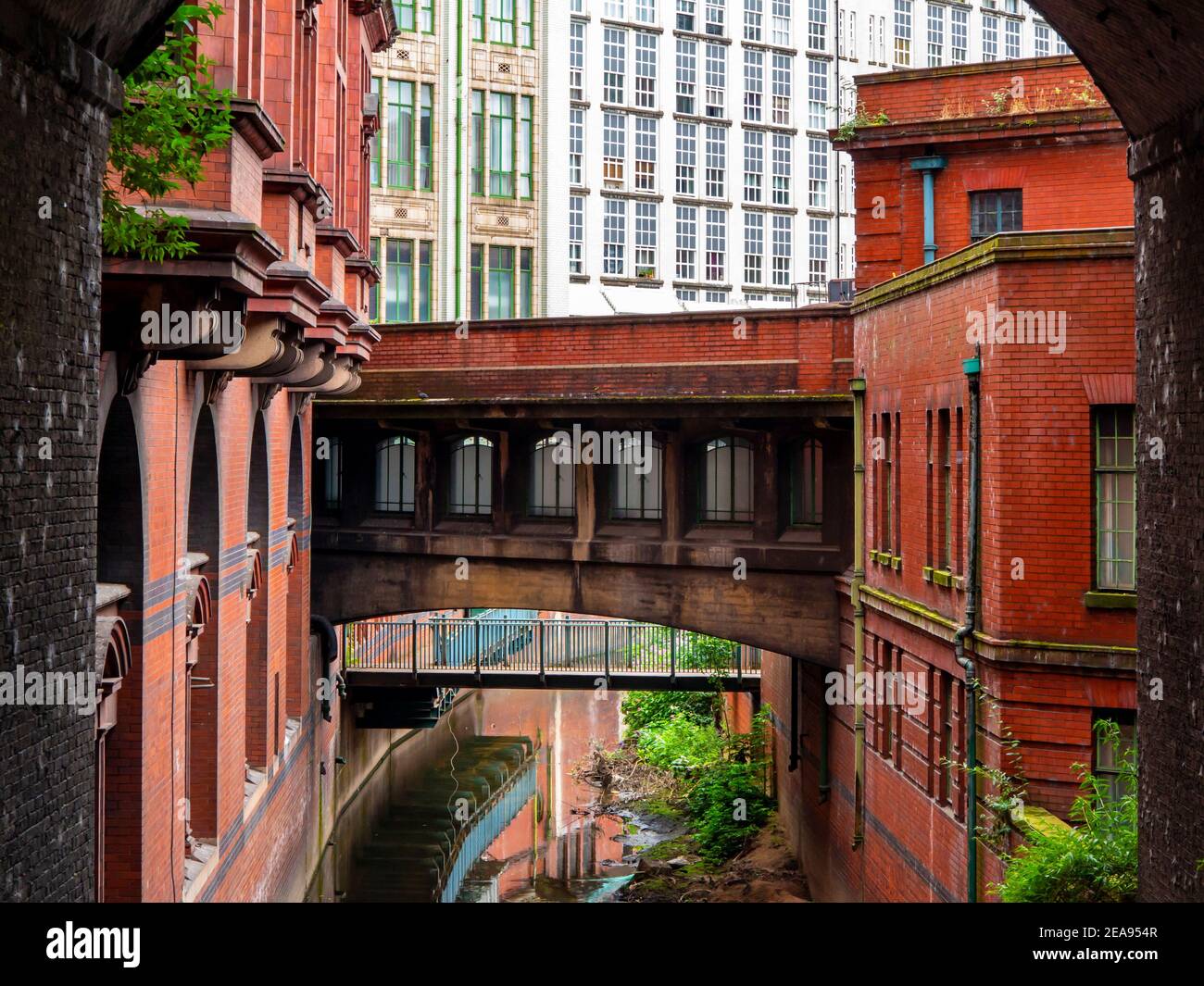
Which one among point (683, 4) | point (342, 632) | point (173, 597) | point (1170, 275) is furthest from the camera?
point (683, 4)

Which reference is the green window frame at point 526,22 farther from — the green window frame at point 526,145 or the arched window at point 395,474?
the arched window at point 395,474

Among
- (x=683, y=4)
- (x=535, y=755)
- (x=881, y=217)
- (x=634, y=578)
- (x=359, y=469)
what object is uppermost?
(x=683, y=4)

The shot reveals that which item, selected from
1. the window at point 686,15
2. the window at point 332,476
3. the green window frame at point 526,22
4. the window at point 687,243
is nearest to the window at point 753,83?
the window at point 686,15

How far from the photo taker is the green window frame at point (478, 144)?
45469 mm

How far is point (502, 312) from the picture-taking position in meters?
46.3

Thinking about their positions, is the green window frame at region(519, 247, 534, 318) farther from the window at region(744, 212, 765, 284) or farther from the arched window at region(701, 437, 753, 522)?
the arched window at region(701, 437, 753, 522)

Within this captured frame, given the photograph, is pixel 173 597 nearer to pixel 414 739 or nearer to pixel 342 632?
pixel 342 632

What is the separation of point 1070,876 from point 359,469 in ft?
52.9

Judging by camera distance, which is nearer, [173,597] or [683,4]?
[173,597]

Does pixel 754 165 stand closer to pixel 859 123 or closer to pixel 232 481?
pixel 859 123

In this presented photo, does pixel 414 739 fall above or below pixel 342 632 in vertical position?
below

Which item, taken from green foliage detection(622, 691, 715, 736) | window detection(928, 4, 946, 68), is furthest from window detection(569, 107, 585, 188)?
green foliage detection(622, 691, 715, 736)

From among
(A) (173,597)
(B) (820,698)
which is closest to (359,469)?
(B) (820,698)

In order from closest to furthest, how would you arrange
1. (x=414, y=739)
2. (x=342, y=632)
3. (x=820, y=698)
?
(x=820, y=698) → (x=342, y=632) → (x=414, y=739)
